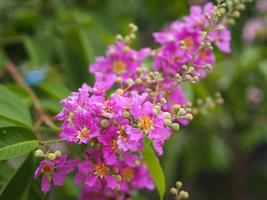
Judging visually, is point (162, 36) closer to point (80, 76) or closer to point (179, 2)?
point (80, 76)

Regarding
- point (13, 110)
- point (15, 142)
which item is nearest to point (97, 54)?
point (13, 110)

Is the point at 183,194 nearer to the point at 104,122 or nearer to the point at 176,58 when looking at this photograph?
the point at 104,122

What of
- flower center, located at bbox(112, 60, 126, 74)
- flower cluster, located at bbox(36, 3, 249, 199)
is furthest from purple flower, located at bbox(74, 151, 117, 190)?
flower center, located at bbox(112, 60, 126, 74)

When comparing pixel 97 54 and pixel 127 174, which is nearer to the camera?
pixel 127 174

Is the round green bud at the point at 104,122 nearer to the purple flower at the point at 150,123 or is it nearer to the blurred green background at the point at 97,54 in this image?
the purple flower at the point at 150,123

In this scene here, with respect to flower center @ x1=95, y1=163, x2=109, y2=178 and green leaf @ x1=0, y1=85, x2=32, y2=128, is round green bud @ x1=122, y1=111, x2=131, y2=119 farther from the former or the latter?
green leaf @ x1=0, y1=85, x2=32, y2=128

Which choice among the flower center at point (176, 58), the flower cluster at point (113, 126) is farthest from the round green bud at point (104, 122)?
the flower center at point (176, 58)

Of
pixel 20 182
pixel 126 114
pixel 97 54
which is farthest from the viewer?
pixel 97 54
